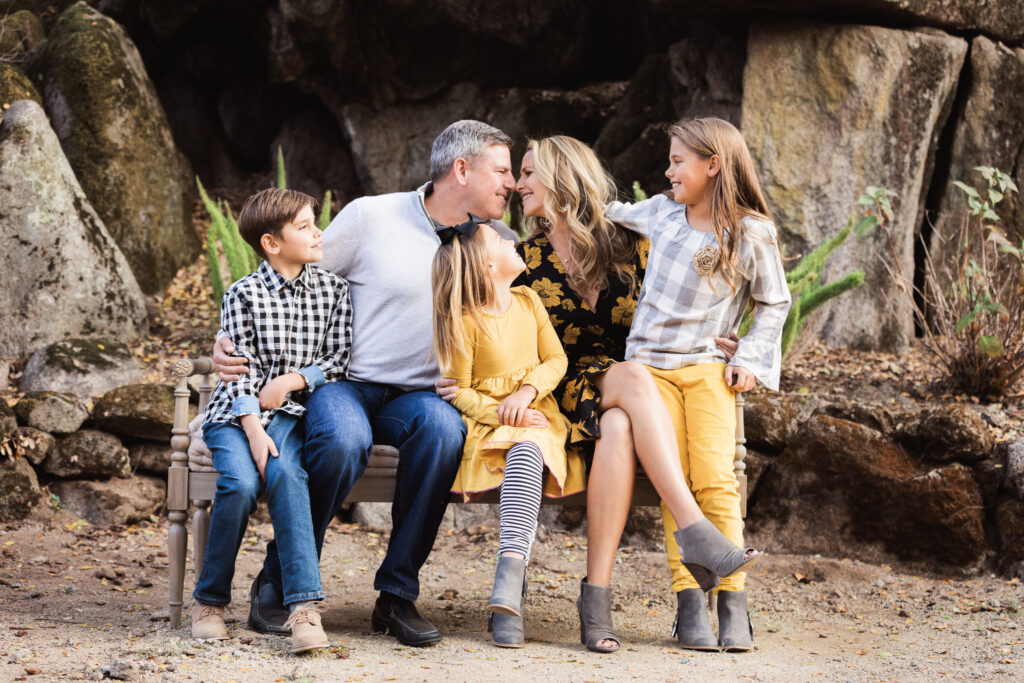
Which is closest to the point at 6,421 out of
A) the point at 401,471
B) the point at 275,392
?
the point at 275,392

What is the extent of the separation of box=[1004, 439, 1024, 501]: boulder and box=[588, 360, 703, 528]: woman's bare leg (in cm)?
152

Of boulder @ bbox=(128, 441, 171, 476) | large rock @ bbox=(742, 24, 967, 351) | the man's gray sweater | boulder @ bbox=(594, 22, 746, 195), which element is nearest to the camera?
the man's gray sweater

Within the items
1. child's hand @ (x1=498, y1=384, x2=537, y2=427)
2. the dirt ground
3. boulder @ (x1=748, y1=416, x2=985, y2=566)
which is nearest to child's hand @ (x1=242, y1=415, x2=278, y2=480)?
the dirt ground

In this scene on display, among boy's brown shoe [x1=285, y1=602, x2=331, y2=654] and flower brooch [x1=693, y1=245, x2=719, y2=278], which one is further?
flower brooch [x1=693, y1=245, x2=719, y2=278]

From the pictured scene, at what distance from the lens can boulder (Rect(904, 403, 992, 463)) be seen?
354cm

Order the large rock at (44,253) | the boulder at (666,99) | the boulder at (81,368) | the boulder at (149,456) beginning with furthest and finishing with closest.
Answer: the boulder at (666,99) → the large rock at (44,253) → the boulder at (81,368) → the boulder at (149,456)

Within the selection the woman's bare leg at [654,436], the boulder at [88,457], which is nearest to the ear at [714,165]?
the woman's bare leg at [654,436]

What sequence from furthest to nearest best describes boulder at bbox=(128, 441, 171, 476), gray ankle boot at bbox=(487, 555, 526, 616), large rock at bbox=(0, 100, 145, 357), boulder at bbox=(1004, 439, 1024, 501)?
large rock at bbox=(0, 100, 145, 357) → boulder at bbox=(128, 441, 171, 476) → boulder at bbox=(1004, 439, 1024, 501) → gray ankle boot at bbox=(487, 555, 526, 616)

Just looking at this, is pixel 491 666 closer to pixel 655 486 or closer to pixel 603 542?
pixel 603 542

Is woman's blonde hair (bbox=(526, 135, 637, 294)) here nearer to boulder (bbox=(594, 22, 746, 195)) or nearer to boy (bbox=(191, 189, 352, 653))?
boy (bbox=(191, 189, 352, 653))

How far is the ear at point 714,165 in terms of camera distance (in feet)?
9.04

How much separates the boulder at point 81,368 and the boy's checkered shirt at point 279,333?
1.89 metres

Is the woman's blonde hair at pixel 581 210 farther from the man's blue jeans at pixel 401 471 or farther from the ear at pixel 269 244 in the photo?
the ear at pixel 269 244

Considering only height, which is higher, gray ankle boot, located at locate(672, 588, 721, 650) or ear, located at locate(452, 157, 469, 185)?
ear, located at locate(452, 157, 469, 185)
